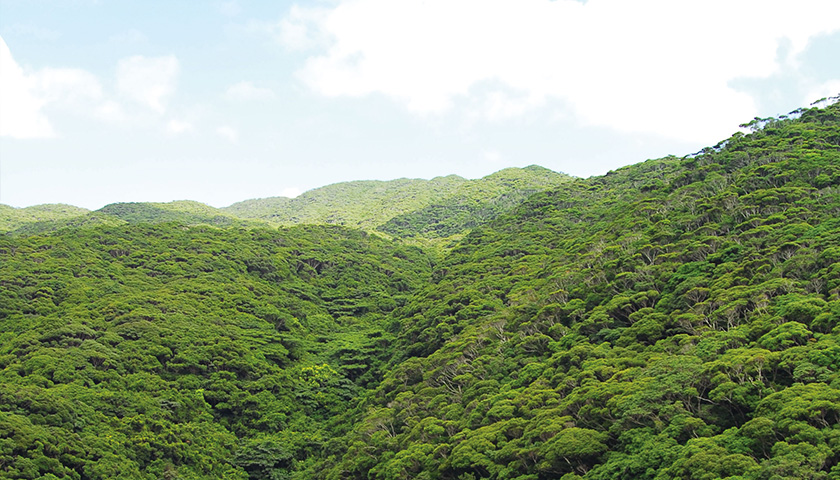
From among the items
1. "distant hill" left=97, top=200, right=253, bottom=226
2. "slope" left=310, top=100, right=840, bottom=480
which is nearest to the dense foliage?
"slope" left=310, top=100, right=840, bottom=480

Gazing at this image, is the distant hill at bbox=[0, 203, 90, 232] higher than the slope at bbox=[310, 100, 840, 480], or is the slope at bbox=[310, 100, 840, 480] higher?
the distant hill at bbox=[0, 203, 90, 232]

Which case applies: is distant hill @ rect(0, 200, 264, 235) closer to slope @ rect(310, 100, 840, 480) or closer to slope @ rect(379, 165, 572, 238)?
slope @ rect(379, 165, 572, 238)

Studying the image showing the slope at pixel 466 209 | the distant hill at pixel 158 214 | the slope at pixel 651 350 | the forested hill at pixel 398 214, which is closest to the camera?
the slope at pixel 651 350

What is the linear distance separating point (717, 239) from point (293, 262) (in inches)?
Result: 2451

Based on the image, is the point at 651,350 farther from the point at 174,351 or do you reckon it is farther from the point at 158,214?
the point at 158,214

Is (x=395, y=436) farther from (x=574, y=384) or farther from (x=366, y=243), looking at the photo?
(x=366, y=243)

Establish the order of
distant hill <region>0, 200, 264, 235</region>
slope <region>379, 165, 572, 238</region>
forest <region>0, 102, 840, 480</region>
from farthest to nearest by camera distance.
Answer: slope <region>379, 165, 572, 238</region> → distant hill <region>0, 200, 264, 235</region> → forest <region>0, 102, 840, 480</region>

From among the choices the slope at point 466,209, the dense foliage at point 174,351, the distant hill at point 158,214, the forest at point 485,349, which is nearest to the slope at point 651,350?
the forest at point 485,349

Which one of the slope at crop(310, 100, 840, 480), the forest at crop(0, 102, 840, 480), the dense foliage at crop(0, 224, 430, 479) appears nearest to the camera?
the slope at crop(310, 100, 840, 480)

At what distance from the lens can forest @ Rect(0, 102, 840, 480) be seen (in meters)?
28.2

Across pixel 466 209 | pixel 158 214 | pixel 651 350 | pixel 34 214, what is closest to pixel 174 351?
pixel 651 350

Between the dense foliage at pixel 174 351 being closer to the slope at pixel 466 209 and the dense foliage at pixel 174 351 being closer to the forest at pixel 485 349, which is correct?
the forest at pixel 485 349

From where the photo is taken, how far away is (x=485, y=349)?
4822 cm

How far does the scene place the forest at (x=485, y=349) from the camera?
28.2 m
